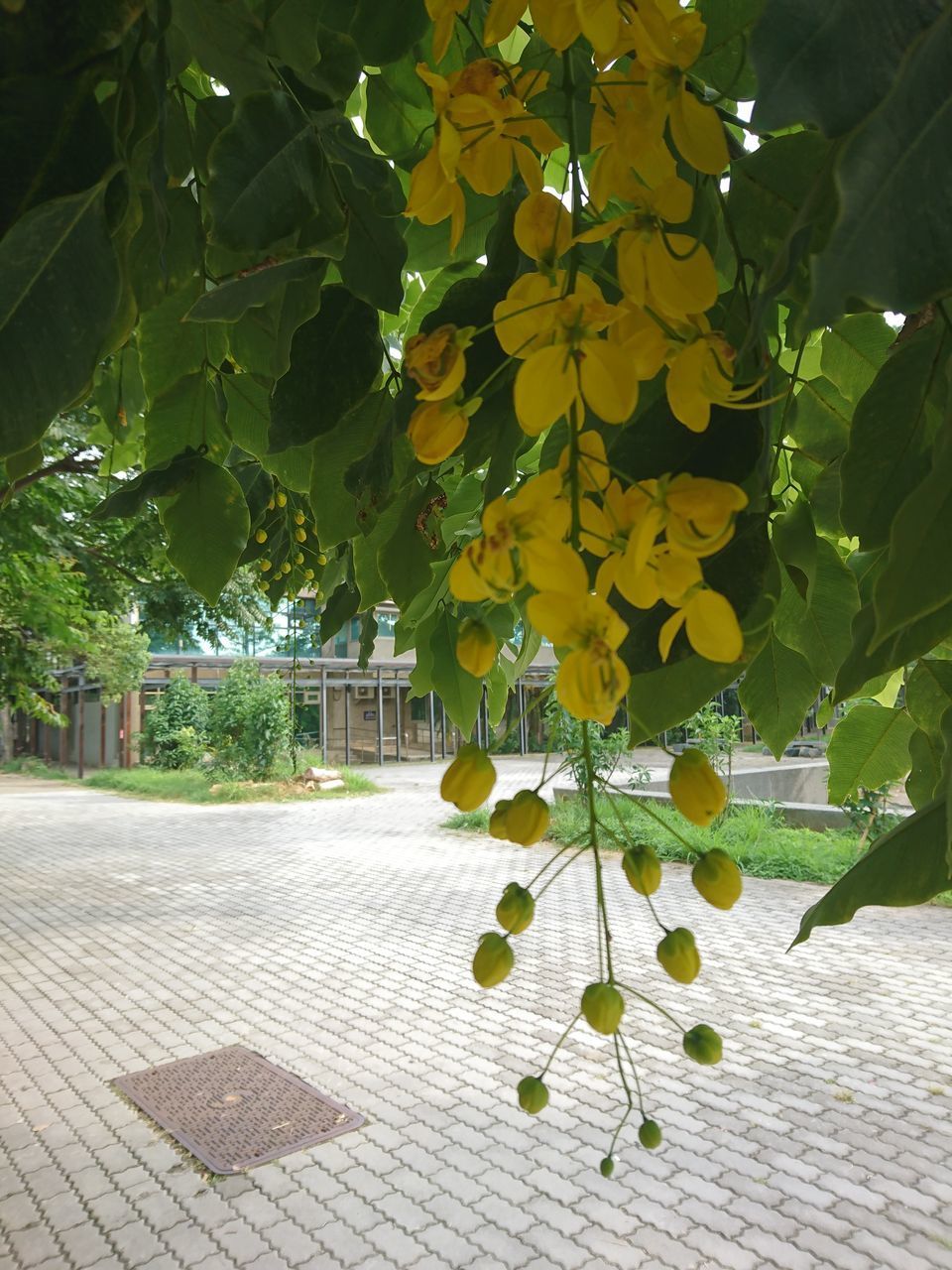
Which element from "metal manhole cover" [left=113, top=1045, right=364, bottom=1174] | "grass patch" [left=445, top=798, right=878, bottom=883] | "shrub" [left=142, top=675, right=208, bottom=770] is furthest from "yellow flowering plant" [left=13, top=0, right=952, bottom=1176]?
"shrub" [left=142, top=675, right=208, bottom=770]

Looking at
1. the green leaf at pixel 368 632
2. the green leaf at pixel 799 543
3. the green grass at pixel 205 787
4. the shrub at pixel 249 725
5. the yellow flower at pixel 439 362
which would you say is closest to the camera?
the yellow flower at pixel 439 362

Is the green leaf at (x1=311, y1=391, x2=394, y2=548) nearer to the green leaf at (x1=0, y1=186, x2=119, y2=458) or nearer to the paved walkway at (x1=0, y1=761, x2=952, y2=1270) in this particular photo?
the green leaf at (x1=0, y1=186, x2=119, y2=458)

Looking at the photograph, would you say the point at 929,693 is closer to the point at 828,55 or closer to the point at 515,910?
the point at 515,910

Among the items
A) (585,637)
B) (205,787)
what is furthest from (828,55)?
(205,787)

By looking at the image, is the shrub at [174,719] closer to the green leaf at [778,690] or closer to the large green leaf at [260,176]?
the green leaf at [778,690]

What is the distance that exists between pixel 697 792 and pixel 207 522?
16.9 inches

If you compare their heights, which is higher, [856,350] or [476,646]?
[856,350]

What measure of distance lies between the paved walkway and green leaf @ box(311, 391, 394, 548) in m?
2.68

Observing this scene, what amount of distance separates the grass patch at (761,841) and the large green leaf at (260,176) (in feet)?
22.8

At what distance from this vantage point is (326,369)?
0.53 meters

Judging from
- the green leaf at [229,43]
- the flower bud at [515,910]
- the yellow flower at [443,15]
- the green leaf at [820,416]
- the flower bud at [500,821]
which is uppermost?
the green leaf at [229,43]

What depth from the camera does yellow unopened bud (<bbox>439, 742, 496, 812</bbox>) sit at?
369 millimetres

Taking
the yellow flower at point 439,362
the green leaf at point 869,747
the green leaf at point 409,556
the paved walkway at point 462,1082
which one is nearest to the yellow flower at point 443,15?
the yellow flower at point 439,362

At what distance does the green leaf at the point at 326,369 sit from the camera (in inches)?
20.6
